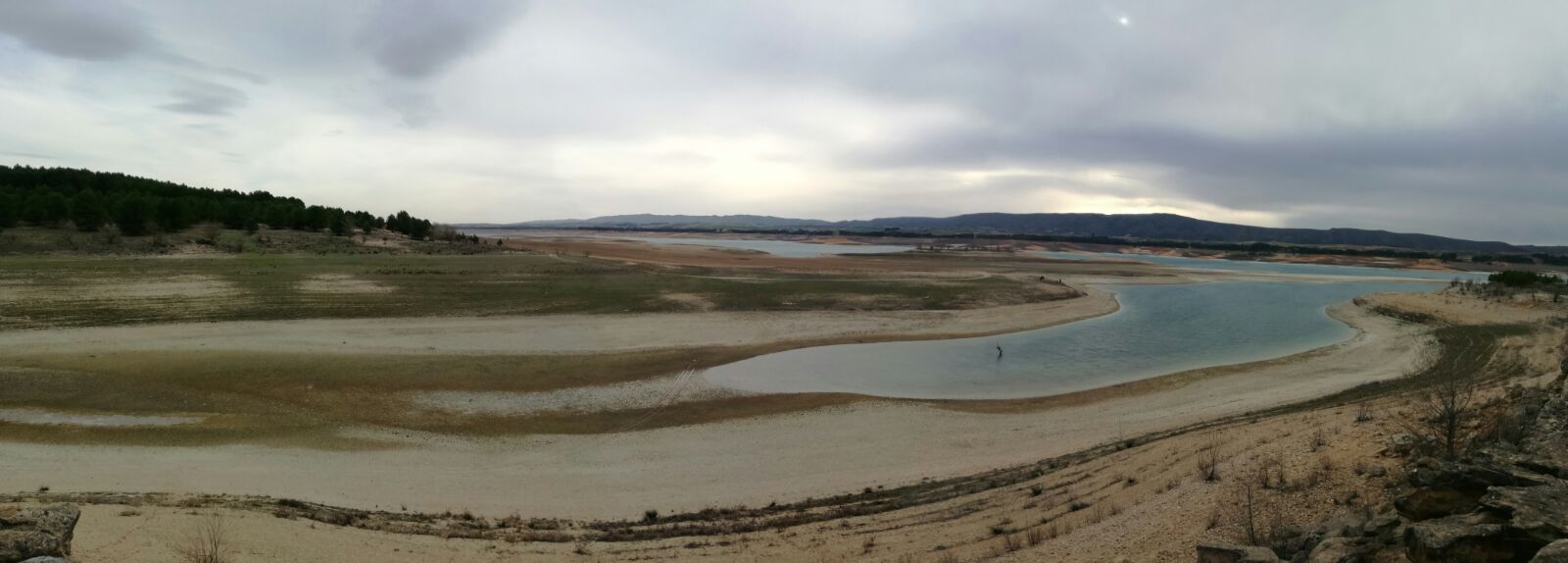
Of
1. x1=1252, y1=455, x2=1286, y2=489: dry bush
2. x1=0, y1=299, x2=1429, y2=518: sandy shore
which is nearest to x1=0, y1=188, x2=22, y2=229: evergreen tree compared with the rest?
x1=0, y1=299, x2=1429, y2=518: sandy shore

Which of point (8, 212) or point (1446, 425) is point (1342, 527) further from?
point (8, 212)

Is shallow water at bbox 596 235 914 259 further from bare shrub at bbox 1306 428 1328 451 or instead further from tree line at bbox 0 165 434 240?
bare shrub at bbox 1306 428 1328 451

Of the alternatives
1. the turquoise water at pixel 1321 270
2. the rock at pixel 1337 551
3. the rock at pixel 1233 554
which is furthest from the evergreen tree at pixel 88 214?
the turquoise water at pixel 1321 270

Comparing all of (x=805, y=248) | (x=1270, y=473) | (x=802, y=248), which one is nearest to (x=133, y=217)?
(x=1270, y=473)

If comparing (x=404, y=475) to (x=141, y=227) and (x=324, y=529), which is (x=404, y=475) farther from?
(x=141, y=227)

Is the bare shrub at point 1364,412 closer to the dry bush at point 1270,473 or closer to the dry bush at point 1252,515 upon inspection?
the dry bush at point 1270,473

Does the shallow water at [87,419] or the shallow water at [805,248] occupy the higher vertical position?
the shallow water at [805,248]
